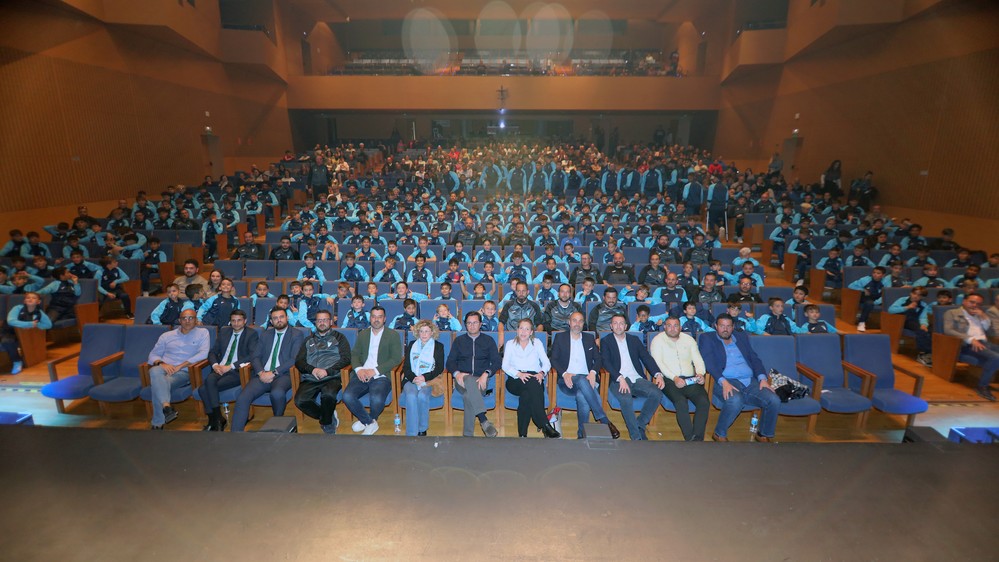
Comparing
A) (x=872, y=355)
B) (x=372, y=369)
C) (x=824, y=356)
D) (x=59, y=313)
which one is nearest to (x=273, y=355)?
(x=372, y=369)

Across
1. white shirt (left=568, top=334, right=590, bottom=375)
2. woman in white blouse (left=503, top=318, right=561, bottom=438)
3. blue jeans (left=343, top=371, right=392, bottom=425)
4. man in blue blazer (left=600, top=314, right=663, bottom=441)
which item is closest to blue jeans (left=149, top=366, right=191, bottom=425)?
blue jeans (left=343, top=371, right=392, bottom=425)

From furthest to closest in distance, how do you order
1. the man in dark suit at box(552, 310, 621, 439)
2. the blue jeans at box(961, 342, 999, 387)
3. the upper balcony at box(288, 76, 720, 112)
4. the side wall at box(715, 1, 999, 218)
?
the upper balcony at box(288, 76, 720, 112), the side wall at box(715, 1, 999, 218), the blue jeans at box(961, 342, 999, 387), the man in dark suit at box(552, 310, 621, 439)

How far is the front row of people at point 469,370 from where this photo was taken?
3.97 meters

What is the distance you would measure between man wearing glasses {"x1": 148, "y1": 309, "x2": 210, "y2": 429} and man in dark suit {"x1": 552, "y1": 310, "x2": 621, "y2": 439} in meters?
3.33

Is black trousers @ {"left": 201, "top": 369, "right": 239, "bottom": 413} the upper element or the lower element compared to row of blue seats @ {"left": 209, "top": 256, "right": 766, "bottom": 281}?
lower

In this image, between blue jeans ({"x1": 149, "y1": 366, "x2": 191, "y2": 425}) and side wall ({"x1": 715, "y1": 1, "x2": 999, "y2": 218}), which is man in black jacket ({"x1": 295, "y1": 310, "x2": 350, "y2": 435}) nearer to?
blue jeans ({"x1": 149, "y1": 366, "x2": 191, "y2": 425})

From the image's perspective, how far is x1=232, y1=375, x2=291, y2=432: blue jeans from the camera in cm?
395

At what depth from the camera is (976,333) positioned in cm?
504

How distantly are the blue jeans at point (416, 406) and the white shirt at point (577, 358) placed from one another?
1.33 m

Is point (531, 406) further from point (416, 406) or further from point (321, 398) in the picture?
point (321, 398)

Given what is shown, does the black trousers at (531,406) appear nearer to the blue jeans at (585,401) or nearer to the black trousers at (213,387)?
the blue jeans at (585,401)

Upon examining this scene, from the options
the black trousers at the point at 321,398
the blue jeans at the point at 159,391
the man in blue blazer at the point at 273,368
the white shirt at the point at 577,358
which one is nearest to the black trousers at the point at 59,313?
the blue jeans at the point at 159,391

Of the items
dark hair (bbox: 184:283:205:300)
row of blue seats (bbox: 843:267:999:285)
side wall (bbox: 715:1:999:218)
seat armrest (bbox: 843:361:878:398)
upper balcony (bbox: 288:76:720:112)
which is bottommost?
seat armrest (bbox: 843:361:878:398)

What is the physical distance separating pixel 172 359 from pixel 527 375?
331cm
